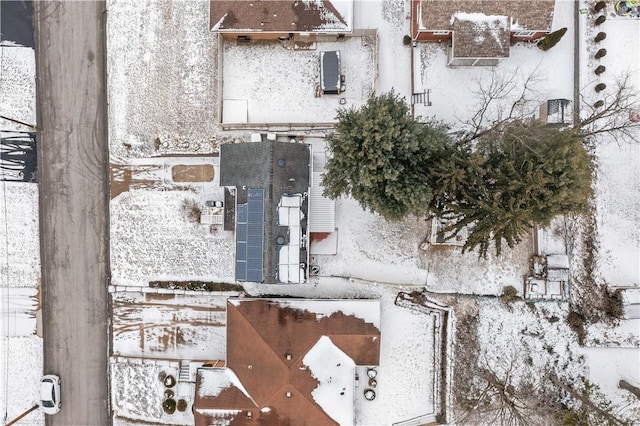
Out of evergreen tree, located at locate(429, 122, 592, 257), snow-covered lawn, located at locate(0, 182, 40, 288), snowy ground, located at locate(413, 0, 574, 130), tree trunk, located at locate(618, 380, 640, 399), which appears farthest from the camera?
snow-covered lawn, located at locate(0, 182, 40, 288)

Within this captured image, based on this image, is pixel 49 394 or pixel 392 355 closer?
pixel 392 355

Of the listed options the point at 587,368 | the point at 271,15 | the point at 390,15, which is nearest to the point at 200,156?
the point at 271,15

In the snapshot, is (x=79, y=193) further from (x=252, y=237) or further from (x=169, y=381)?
(x=169, y=381)

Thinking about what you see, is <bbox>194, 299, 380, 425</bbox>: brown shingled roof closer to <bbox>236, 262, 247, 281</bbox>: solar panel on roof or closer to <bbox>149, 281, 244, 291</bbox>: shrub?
<bbox>149, 281, 244, 291</bbox>: shrub

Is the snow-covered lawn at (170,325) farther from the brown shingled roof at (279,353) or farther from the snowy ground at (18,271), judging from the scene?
the snowy ground at (18,271)

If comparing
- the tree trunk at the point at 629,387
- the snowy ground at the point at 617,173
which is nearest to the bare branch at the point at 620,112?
the snowy ground at the point at 617,173

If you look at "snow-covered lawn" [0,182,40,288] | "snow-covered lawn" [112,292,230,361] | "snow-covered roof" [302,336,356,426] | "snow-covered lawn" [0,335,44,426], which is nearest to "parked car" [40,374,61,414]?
"snow-covered lawn" [0,335,44,426]

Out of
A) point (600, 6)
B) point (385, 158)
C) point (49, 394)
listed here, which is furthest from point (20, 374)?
point (600, 6)
